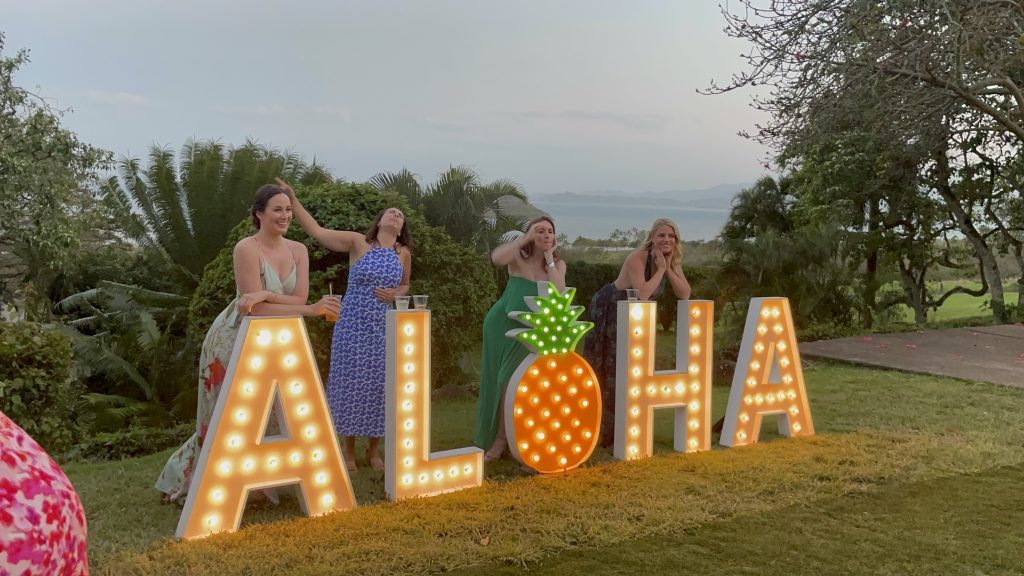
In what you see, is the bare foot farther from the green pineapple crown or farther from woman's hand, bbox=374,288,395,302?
the green pineapple crown

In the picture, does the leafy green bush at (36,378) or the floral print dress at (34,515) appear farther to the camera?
the leafy green bush at (36,378)

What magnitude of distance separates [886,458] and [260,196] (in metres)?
5.53

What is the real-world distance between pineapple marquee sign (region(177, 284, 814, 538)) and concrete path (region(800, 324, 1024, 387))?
5.32 m

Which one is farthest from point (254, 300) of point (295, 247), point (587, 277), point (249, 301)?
point (587, 277)

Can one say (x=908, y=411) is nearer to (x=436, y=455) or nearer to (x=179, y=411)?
(x=436, y=455)

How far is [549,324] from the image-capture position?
20.6ft

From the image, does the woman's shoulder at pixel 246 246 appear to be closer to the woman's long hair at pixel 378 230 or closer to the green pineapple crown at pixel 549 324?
the woman's long hair at pixel 378 230

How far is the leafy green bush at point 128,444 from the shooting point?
8305 millimetres

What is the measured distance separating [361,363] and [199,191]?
9869mm

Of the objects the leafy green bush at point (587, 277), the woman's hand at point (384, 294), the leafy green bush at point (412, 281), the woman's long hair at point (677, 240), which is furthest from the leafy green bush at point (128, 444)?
the leafy green bush at point (587, 277)

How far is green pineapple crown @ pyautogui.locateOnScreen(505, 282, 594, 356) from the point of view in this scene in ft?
20.3

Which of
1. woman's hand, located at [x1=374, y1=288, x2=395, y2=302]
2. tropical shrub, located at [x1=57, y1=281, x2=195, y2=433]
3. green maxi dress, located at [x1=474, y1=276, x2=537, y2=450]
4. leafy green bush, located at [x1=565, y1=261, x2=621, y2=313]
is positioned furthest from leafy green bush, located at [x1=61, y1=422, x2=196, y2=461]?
leafy green bush, located at [x1=565, y1=261, x2=621, y2=313]

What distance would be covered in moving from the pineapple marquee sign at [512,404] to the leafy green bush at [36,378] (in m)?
3.43

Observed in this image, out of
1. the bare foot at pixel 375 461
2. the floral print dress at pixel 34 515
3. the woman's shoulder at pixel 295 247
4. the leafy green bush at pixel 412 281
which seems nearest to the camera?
the floral print dress at pixel 34 515
